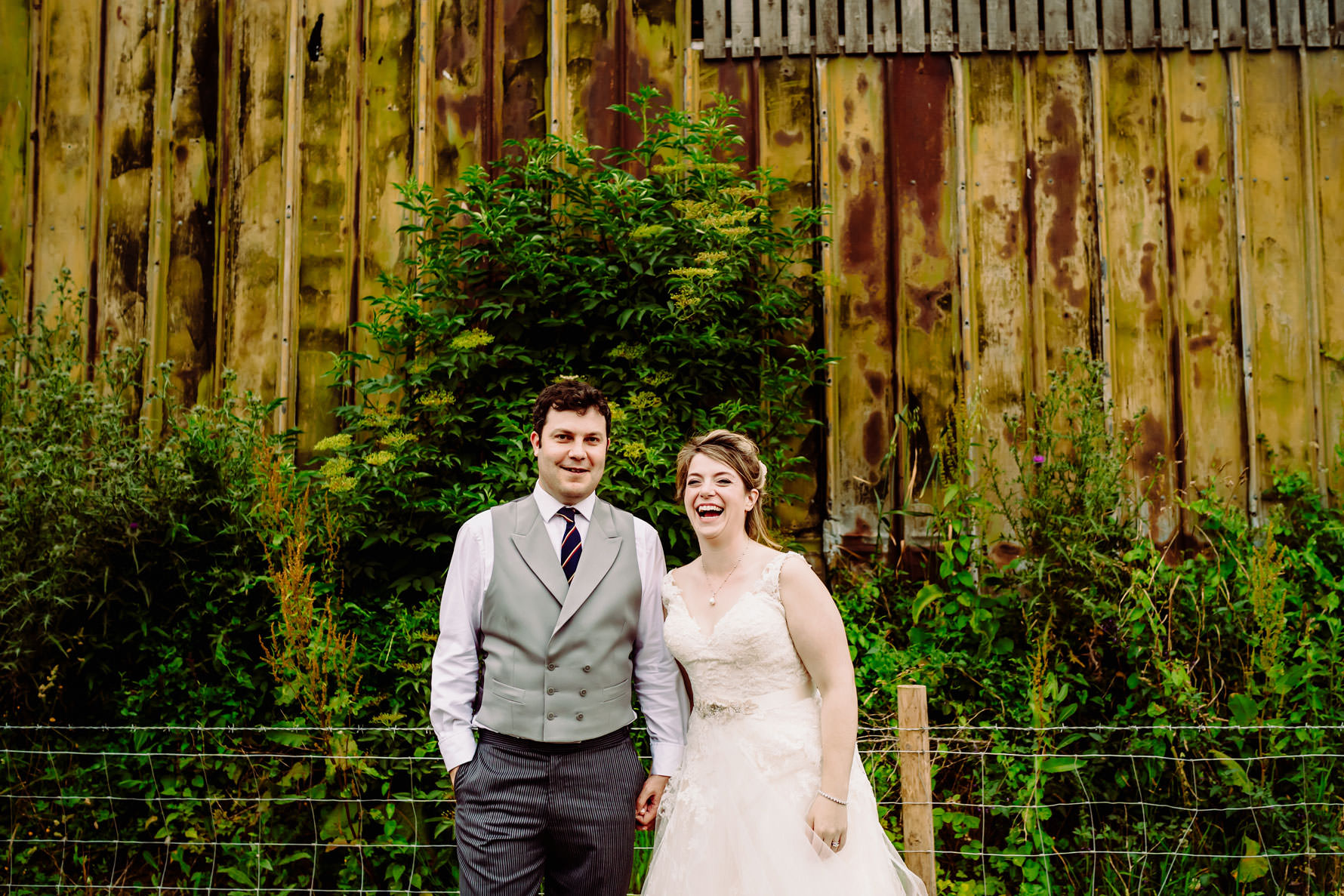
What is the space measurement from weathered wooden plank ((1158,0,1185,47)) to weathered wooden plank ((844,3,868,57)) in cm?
161

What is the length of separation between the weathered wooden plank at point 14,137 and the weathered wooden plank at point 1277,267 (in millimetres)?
6788

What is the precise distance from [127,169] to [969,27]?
483 cm

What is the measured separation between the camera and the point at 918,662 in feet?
12.5

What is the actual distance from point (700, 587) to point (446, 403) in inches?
83.1

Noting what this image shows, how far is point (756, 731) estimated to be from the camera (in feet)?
7.46

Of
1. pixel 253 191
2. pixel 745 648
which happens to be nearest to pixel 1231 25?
pixel 745 648

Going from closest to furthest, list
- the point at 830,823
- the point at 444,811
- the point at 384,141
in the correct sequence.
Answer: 1. the point at 830,823
2. the point at 444,811
3. the point at 384,141

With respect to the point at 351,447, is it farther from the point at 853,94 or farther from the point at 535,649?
the point at 853,94

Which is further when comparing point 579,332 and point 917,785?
point 579,332

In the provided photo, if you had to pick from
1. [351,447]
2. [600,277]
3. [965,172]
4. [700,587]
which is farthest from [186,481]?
[965,172]

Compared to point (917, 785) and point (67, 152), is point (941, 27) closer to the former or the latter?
point (917, 785)

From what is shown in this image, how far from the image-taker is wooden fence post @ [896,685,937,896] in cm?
263

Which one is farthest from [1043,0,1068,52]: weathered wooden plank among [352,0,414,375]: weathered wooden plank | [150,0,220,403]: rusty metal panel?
[150,0,220,403]: rusty metal panel

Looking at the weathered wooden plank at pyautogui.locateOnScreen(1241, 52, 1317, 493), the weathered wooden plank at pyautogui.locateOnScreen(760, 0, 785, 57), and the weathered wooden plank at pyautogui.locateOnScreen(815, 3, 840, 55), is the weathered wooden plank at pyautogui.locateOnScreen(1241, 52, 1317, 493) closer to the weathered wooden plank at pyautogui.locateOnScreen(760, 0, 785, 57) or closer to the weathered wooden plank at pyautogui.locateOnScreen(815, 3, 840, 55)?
the weathered wooden plank at pyautogui.locateOnScreen(815, 3, 840, 55)
